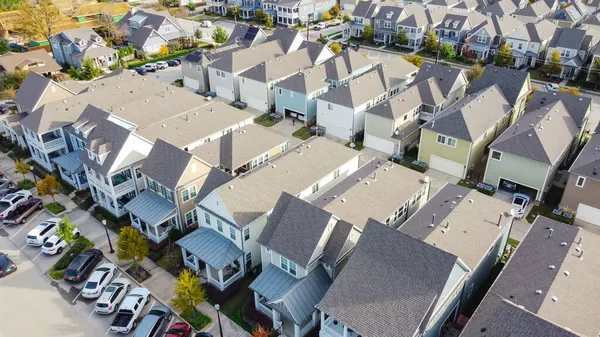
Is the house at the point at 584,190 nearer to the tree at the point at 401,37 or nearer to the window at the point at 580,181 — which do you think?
the window at the point at 580,181

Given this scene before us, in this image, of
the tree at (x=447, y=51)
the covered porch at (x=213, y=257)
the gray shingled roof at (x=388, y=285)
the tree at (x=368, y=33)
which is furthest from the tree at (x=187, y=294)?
the tree at (x=368, y=33)

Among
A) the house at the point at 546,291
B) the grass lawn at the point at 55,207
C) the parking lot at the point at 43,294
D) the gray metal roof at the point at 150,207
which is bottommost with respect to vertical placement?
the parking lot at the point at 43,294

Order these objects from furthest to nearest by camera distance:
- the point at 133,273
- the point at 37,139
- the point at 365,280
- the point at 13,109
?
the point at 13,109 → the point at 37,139 → the point at 133,273 → the point at 365,280

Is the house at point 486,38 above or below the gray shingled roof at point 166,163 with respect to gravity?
above

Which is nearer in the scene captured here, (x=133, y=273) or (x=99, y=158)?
(x=133, y=273)

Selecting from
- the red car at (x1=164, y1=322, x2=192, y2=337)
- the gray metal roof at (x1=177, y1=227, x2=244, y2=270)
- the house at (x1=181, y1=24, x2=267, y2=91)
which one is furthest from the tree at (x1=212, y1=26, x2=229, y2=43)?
the red car at (x1=164, y1=322, x2=192, y2=337)

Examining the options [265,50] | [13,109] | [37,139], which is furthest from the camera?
[265,50]

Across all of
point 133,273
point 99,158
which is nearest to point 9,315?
point 133,273

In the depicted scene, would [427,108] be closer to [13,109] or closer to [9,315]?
[9,315]
